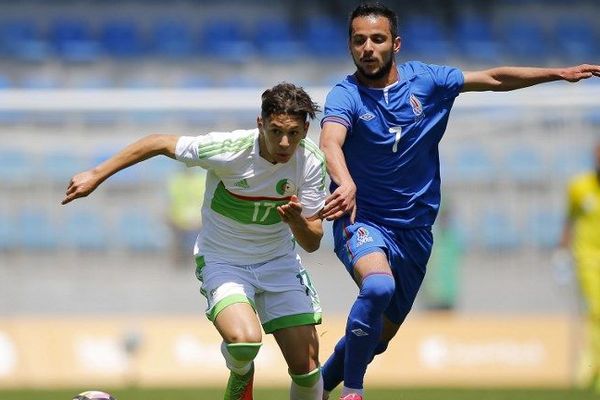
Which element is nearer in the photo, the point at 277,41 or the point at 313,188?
the point at 313,188

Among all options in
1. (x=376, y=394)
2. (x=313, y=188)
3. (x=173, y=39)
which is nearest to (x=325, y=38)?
(x=173, y=39)

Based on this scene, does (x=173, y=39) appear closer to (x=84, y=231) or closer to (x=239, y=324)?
(x=84, y=231)

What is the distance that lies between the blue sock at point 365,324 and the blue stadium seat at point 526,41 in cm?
1761

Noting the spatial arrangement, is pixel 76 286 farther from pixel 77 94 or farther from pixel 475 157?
pixel 475 157

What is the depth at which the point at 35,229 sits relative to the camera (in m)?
13.7

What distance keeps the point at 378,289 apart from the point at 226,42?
1736cm

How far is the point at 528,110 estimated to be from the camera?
14.4 m

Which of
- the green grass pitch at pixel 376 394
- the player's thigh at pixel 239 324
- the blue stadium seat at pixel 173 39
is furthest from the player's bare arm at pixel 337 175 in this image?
the blue stadium seat at pixel 173 39

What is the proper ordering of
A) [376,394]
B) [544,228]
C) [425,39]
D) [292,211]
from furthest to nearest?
1. [425,39]
2. [544,228]
3. [376,394]
4. [292,211]

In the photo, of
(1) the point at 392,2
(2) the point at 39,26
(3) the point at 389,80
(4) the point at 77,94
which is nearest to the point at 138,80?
(2) the point at 39,26

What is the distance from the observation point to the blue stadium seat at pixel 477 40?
24.1m

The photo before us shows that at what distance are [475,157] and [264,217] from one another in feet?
24.2

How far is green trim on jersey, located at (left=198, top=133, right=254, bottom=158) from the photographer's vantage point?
701 centimetres

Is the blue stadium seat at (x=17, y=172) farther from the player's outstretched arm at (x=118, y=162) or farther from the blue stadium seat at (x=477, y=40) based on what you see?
the blue stadium seat at (x=477, y=40)
